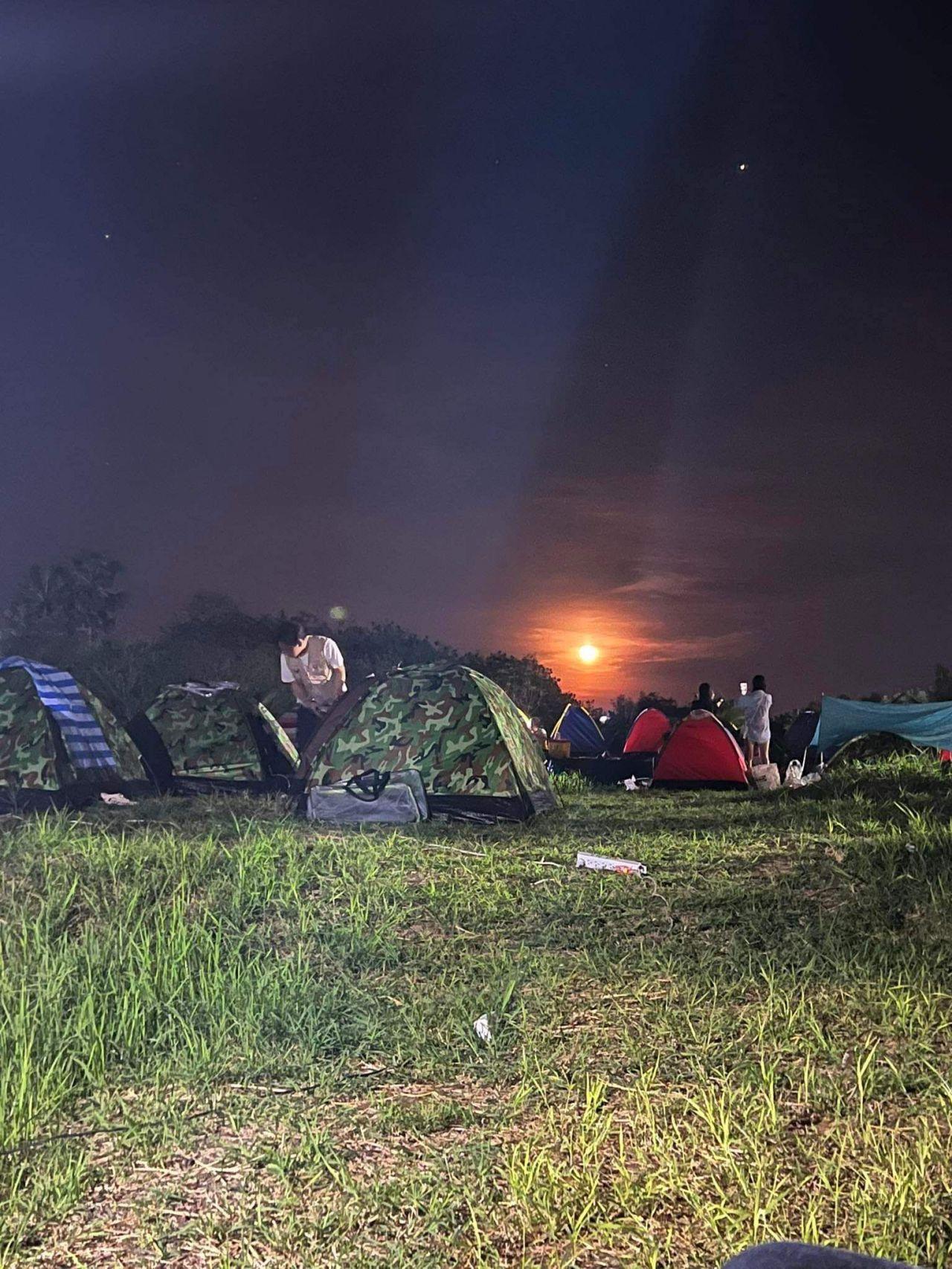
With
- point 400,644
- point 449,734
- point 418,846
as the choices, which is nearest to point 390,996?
point 418,846

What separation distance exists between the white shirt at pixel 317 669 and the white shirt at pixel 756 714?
25.8ft

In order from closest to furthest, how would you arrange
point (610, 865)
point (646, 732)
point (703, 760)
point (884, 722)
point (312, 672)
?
point (610, 865) → point (312, 672) → point (703, 760) → point (884, 722) → point (646, 732)

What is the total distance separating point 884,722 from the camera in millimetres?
19828

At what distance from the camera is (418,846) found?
30.0 feet

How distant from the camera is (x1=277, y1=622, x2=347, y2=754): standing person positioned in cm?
1295

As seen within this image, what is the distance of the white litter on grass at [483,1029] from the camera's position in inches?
193

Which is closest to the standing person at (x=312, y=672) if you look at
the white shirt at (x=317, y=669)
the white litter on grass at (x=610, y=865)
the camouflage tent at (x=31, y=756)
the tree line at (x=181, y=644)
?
the white shirt at (x=317, y=669)

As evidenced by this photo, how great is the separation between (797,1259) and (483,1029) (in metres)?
3.43

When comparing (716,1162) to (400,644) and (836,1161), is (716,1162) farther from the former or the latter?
(400,644)

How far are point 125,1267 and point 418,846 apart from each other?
19.1 ft

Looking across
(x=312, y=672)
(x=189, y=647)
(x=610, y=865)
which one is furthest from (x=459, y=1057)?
(x=189, y=647)

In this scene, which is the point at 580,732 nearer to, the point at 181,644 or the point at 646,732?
the point at 646,732

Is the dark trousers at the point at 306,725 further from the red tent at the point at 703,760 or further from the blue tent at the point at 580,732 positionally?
the blue tent at the point at 580,732

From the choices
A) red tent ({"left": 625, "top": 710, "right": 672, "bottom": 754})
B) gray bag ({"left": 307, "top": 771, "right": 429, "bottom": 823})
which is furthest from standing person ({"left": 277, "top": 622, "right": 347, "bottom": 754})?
red tent ({"left": 625, "top": 710, "right": 672, "bottom": 754})
